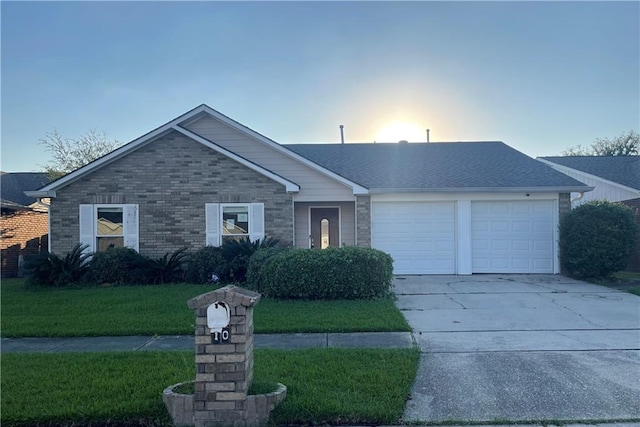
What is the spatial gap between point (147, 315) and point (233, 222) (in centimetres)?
542

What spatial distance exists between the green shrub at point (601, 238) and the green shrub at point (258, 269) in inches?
341

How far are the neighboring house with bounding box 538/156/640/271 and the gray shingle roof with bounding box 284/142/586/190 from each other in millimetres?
5551

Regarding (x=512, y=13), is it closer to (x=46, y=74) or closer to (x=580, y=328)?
(x=580, y=328)

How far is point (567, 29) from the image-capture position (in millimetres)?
11383

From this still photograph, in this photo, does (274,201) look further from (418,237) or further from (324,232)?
(418,237)

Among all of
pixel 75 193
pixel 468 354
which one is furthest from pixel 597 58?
pixel 75 193

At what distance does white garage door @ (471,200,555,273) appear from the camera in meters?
13.5

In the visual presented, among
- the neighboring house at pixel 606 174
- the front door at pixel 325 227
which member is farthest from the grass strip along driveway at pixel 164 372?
the neighboring house at pixel 606 174

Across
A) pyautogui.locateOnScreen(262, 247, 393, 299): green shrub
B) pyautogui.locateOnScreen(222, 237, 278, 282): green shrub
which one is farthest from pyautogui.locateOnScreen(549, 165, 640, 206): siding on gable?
pyautogui.locateOnScreen(222, 237, 278, 282): green shrub

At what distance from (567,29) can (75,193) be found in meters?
14.7

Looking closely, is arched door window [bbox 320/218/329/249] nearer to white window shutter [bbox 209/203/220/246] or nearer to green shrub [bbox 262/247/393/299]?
white window shutter [bbox 209/203/220/246]

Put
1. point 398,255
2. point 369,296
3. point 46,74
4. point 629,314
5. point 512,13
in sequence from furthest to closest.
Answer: point 398,255
point 46,74
point 512,13
point 369,296
point 629,314

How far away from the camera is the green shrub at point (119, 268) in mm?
12266

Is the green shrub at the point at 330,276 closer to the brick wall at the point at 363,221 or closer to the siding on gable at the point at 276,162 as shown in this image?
the brick wall at the point at 363,221
